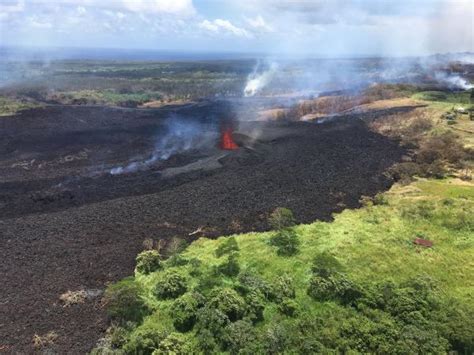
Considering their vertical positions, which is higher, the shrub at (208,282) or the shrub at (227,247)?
the shrub at (208,282)

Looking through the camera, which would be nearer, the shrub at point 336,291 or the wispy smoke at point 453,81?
the shrub at point 336,291

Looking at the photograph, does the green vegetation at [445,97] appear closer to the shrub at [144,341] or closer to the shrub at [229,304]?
the shrub at [229,304]

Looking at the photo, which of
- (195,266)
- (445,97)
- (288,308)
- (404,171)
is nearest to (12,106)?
(404,171)

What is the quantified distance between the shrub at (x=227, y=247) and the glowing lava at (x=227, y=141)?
2713cm

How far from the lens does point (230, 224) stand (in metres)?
35.7

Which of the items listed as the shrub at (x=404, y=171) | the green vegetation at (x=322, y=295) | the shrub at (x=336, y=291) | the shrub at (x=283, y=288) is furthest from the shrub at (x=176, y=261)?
the shrub at (x=404, y=171)

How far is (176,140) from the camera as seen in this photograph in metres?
62.1

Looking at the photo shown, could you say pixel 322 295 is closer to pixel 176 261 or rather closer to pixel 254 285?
pixel 254 285

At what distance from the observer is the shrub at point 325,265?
26080 mm

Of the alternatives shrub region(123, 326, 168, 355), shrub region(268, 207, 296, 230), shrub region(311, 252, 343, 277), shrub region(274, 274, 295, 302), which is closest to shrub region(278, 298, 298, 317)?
shrub region(274, 274, 295, 302)

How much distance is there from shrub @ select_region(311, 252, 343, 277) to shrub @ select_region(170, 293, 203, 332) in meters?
7.01

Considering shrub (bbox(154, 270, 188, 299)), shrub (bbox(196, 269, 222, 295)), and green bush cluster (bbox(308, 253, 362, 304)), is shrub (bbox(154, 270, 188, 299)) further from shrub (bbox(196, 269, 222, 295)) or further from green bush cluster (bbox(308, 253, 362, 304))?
green bush cluster (bbox(308, 253, 362, 304))

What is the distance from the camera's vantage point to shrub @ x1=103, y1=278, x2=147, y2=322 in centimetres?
2392

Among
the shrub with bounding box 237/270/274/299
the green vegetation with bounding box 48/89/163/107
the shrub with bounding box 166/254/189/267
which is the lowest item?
the green vegetation with bounding box 48/89/163/107
